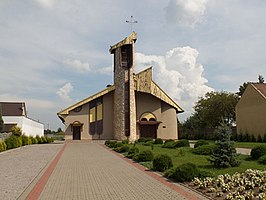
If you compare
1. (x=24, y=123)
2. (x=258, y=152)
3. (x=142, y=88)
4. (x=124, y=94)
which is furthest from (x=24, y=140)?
(x=258, y=152)

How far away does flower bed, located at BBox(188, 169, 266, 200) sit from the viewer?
8.46 m

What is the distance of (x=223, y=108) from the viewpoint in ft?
174

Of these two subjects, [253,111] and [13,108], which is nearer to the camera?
[253,111]

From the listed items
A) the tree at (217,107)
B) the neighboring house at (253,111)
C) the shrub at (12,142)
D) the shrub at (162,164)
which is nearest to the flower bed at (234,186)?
the shrub at (162,164)

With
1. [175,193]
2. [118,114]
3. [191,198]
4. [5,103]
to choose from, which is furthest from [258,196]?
[5,103]

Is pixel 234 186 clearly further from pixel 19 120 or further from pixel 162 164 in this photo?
pixel 19 120

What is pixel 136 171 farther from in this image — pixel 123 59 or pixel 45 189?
pixel 123 59

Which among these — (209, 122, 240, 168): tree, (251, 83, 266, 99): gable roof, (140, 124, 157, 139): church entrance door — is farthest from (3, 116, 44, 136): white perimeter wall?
(209, 122, 240, 168): tree

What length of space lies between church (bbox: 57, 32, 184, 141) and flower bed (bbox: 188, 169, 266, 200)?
1419 inches

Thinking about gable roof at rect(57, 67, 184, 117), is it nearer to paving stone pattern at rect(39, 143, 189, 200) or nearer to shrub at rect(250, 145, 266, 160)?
shrub at rect(250, 145, 266, 160)

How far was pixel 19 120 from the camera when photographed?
44.1 metres

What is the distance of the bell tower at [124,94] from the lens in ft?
152

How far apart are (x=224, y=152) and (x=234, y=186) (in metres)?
4.08

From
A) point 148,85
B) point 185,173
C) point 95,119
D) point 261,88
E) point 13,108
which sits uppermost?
point 148,85
